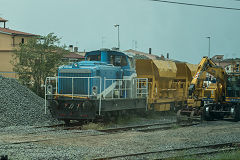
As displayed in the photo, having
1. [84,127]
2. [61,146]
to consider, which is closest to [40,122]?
[84,127]

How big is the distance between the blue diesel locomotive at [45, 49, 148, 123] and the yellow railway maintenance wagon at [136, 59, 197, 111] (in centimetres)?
296

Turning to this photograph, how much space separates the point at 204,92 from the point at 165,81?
9.34ft

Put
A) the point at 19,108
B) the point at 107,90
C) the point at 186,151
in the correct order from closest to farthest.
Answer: the point at 186,151 → the point at 107,90 → the point at 19,108

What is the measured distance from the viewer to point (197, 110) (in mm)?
18906

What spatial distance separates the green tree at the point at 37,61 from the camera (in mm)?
29375

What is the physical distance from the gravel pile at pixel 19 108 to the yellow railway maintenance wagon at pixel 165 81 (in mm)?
5854

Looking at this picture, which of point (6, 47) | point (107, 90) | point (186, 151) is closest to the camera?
point (186, 151)

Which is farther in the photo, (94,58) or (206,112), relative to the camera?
(206,112)

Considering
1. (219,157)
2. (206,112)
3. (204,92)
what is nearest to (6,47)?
(204,92)

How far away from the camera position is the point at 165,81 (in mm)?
21828

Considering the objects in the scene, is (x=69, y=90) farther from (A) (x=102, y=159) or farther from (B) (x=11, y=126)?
(A) (x=102, y=159)

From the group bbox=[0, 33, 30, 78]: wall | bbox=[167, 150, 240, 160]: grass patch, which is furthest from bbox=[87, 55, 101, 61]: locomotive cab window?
bbox=[0, 33, 30, 78]: wall

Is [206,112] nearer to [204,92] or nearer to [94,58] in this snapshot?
[204,92]

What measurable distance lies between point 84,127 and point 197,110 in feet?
21.9
